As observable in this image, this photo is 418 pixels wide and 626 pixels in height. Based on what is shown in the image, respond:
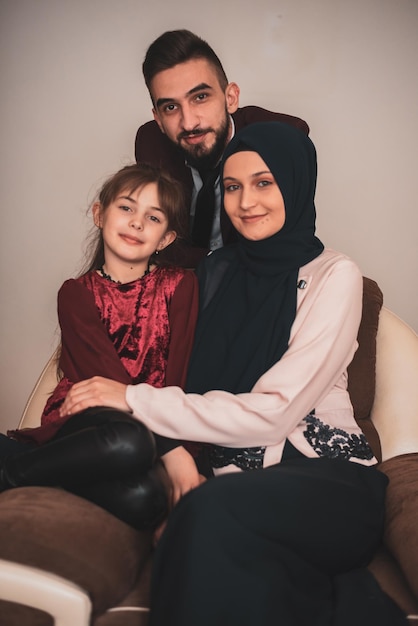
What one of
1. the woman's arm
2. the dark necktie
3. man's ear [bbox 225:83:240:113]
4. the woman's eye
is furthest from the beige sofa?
man's ear [bbox 225:83:240:113]

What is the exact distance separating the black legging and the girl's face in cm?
59

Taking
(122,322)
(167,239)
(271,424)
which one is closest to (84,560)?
(271,424)

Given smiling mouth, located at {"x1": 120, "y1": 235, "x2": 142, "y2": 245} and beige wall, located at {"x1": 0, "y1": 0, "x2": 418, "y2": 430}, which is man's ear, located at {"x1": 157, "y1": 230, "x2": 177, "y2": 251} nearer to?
smiling mouth, located at {"x1": 120, "y1": 235, "x2": 142, "y2": 245}

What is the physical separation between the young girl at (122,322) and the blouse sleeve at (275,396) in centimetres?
10

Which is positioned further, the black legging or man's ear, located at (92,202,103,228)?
man's ear, located at (92,202,103,228)

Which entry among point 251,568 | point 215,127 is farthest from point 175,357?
point 215,127

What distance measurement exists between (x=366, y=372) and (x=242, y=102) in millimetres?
1499

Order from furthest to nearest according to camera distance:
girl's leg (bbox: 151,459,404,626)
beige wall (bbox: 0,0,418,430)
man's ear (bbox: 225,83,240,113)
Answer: beige wall (bbox: 0,0,418,430) → man's ear (bbox: 225,83,240,113) → girl's leg (bbox: 151,459,404,626)

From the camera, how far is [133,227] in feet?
6.45

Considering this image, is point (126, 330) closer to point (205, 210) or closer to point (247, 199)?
point (247, 199)

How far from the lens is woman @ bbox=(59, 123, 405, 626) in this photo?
1.24 m

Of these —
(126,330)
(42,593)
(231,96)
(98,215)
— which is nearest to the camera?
(42,593)

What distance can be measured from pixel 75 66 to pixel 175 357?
1837 millimetres

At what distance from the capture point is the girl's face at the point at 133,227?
196 cm
